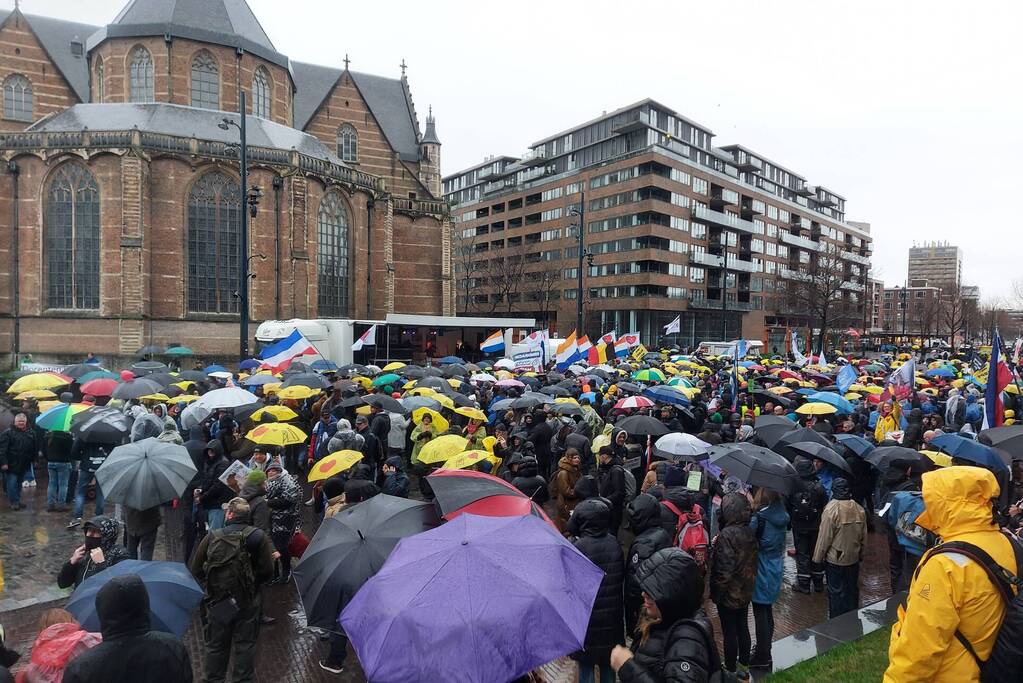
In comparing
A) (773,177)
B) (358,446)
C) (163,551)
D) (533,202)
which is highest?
(773,177)

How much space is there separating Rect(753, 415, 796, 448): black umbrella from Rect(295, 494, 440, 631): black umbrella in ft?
19.1

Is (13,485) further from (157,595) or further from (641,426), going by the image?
(641,426)

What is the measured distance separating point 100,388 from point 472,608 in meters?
12.0

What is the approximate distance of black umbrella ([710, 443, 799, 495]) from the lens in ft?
19.3

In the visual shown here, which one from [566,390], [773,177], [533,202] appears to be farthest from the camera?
[773,177]

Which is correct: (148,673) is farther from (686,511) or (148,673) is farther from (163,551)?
(163,551)

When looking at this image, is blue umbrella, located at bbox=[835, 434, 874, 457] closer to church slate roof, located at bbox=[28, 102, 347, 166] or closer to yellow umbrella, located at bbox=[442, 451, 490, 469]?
yellow umbrella, located at bbox=[442, 451, 490, 469]

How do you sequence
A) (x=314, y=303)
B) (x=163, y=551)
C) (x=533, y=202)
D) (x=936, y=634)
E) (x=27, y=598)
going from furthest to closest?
(x=533, y=202) < (x=314, y=303) < (x=163, y=551) < (x=27, y=598) < (x=936, y=634)

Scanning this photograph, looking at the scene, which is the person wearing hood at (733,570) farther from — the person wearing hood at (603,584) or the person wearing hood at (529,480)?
the person wearing hood at (529,480)

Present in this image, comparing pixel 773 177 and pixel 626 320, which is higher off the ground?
pixel 773 177

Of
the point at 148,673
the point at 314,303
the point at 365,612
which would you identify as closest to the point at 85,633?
the point at 148,673

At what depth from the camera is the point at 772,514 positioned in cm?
566

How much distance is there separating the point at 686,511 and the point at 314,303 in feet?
108

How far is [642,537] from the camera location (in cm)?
465
